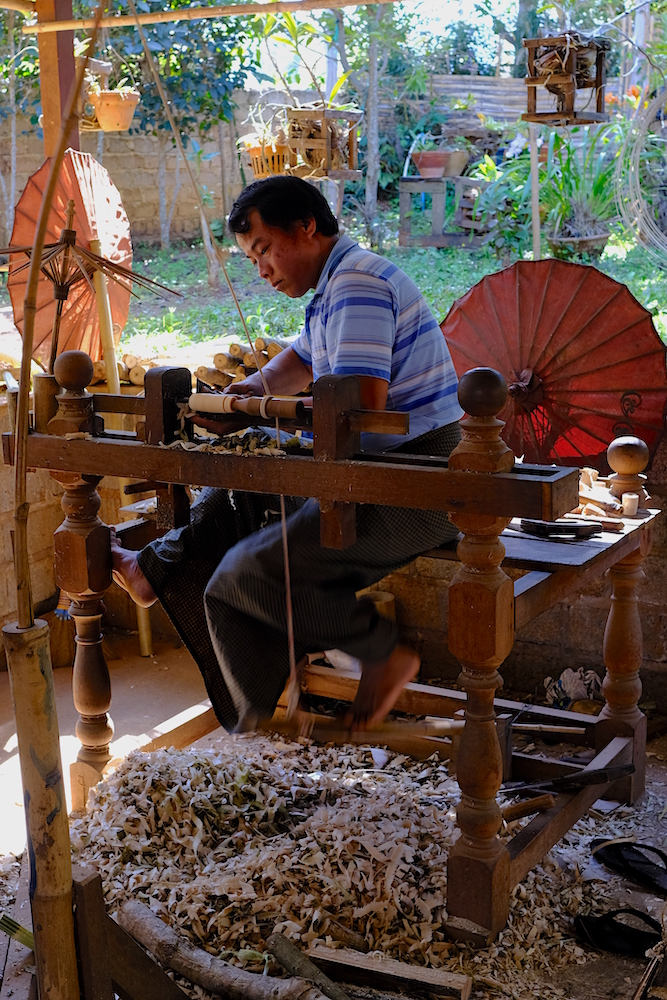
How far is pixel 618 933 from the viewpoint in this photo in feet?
7.95

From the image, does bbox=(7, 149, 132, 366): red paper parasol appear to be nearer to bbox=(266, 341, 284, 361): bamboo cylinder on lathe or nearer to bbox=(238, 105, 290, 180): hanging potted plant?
bbox=(266, 341, 284, 361): bamboo cylinder on lathe

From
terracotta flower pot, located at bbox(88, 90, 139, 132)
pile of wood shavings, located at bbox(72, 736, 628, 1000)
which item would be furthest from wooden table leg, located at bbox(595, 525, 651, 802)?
terracotta flower pot, located at bbox(88, 90, 139, 132)

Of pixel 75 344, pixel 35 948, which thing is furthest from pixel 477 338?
pixel 35 948

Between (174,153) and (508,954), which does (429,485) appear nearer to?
(508,954)

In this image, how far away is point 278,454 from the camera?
2.16 m

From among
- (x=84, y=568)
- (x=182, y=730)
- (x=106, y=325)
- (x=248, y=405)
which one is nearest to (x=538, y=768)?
(x=182, y=730)

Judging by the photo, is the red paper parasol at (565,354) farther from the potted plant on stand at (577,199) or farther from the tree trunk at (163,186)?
the tree trunk at (163,186)

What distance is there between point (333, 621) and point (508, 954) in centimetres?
89

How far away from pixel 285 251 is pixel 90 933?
1.64 meters

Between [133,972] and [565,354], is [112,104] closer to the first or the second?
[565,354]

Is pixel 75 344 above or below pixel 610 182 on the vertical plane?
below

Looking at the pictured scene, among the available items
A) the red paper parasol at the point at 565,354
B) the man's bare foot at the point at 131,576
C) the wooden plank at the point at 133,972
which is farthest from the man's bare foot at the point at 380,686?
the red paper parasol at the point at 565,354

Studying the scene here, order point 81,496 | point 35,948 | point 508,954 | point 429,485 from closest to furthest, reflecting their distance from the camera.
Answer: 1. point 35,948
2. point 429,485
3. point 508,954
4. point 81,496

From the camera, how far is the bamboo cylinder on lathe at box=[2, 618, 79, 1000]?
1.42 m
